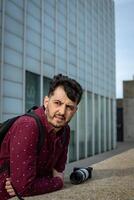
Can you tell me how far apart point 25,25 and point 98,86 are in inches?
561

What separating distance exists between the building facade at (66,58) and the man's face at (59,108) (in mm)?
13866

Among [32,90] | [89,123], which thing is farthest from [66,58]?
[89,123]

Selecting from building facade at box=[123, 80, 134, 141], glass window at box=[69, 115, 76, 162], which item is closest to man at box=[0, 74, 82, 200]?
glass window at box=[69, 115, 76, 162]

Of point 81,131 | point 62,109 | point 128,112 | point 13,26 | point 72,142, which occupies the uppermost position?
point 13,26

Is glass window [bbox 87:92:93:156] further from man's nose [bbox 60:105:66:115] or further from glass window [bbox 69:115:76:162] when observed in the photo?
man's nose [bbox 60:105:66:115]

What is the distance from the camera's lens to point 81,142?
27578 mm

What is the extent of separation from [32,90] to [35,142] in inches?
681

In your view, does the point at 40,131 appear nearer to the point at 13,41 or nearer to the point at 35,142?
the point at 35,142

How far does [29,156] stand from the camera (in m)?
2.79

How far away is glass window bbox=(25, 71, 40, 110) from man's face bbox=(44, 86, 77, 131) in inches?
639

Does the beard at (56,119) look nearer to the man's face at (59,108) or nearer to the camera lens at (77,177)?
the man's face at (59,108)

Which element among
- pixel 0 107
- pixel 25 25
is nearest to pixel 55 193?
pixel 0 107

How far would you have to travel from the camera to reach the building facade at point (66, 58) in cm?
1789

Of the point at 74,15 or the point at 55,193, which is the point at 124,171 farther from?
the point at 74,15
